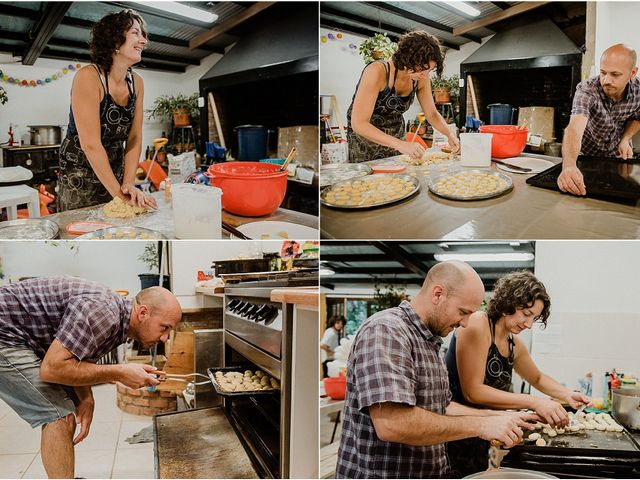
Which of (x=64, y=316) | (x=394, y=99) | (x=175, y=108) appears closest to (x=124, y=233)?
(x=64, y=316)

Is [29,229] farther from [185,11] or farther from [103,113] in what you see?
[185,11]

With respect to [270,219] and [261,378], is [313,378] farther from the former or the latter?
[270,219]

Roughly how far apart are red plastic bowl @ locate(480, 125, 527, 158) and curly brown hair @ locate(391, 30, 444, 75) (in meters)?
0.28

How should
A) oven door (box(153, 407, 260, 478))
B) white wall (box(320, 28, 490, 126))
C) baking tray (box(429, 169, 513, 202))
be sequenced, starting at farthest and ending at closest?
oven door (box(153, 407, 260, 478))
white wall (box(320, 28, 490, 126))
baking tray (box(429, 169, 513, 202))

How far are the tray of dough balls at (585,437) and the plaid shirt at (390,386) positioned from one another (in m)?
0.39

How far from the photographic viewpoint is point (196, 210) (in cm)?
146

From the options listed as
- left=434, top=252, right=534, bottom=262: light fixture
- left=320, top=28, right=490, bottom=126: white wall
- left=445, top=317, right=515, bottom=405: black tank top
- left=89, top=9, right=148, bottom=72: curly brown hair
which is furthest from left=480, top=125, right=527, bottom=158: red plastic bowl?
left=89, top=9, right=148, bottom=72: curly brown hair

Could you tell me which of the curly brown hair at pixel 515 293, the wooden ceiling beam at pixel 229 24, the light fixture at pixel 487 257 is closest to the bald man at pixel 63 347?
the wooden ceiling beam at pixel 229 24

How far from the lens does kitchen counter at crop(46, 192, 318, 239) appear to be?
1442 millimetres

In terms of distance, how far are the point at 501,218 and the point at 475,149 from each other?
1.01 feet

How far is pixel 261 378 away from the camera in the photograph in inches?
69.3

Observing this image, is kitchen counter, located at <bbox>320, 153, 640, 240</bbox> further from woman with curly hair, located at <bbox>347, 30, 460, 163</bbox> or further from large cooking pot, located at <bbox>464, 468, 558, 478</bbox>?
large cooking pot, located at <bbox>464, 468, 558, 478</bbox>

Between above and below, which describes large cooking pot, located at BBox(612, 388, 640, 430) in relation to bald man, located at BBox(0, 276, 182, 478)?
below

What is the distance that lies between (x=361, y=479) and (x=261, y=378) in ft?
1.82
